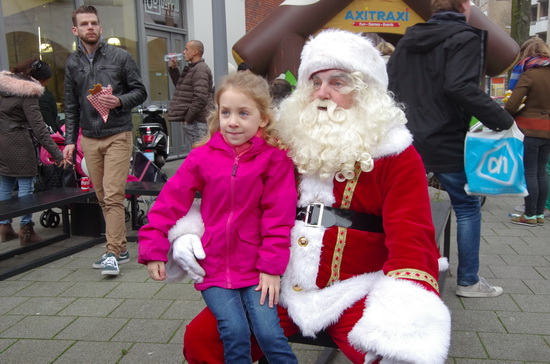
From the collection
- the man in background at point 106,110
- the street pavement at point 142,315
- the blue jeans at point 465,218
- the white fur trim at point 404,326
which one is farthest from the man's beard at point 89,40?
the white fur trim at point 404,326

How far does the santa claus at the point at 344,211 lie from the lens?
1.84m

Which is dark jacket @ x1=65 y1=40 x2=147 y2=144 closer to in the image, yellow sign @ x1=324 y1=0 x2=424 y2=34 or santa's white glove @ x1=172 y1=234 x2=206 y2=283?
santa's white glove @ x1=172 y1=234 x2=206 y2=283

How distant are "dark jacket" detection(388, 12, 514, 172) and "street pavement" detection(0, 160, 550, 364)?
1.03 metres

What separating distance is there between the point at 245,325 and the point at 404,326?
55cm

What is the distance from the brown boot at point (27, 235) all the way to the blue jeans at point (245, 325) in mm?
4036

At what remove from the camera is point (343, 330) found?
1.92m

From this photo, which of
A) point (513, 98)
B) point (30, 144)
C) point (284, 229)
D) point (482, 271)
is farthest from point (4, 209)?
point (513, 98)

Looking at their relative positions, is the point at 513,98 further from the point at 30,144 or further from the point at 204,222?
the point at 30,144

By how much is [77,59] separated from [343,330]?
3.33 meters

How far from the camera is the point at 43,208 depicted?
454 cm

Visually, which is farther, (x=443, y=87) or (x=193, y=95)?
(x=193, y=95)

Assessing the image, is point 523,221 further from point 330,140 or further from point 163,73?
point 163,73

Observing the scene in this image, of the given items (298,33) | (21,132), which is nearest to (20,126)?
(21,132)

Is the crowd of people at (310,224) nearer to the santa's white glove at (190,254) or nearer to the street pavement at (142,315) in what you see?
the santa's white glove at (190,254)
